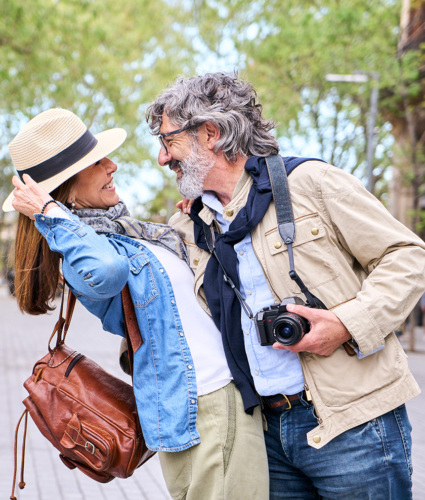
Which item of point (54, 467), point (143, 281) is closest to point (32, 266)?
point (143, 281)

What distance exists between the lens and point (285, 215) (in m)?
2.08

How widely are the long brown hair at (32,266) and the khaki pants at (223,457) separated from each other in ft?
2.15

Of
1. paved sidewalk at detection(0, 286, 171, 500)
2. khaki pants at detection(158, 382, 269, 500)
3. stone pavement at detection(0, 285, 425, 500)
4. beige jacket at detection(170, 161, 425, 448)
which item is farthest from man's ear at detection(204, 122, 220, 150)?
paved sidewalk at detection(0, 286, 171, 500)

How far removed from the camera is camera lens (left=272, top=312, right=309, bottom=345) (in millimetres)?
1929

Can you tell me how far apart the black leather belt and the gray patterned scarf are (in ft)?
1.82

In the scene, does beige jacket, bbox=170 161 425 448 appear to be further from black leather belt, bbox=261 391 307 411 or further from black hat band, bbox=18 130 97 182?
black hat band, bbox=18 130 97 182

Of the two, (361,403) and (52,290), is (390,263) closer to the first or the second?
(361,403)

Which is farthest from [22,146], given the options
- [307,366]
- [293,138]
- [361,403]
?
[293,138]

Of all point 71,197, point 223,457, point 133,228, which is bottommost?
point 223,457

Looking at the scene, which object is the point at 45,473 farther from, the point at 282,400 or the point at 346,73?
the point at 346,73

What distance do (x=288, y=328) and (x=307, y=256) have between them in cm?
24

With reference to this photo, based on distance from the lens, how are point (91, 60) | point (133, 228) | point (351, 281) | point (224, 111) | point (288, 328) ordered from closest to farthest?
point (288, 328), point (351, 281), point (224, 111), point (133, 228), point (91, 60)

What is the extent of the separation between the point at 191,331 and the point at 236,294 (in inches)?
7.5

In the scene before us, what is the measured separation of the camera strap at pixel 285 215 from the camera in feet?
6.66
